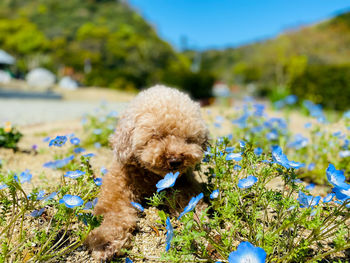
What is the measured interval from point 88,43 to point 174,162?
52689 mm

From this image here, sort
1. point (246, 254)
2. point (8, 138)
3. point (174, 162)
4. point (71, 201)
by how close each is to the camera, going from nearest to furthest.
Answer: point (246, 254) < point (71, 201) < point (174, 162) < point (8, 138)

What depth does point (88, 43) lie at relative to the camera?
4891 centimetres

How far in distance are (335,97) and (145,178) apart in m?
12.6

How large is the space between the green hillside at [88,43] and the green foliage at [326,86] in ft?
27.5

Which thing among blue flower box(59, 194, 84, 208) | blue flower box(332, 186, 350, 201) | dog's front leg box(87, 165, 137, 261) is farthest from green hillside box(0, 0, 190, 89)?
blue flower box(332, 186, 350, 201)

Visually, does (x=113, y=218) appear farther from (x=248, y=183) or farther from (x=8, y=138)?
(x=8, y=138)

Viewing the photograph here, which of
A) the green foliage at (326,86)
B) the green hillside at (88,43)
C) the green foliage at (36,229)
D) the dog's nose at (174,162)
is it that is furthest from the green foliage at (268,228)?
the green hillside at (88,43)

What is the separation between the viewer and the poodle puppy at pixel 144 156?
1.87 metres

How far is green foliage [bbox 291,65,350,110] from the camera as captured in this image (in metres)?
11.8

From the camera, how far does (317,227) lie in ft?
4.56

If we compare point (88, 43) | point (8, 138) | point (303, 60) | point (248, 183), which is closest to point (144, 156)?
point (248, 183)

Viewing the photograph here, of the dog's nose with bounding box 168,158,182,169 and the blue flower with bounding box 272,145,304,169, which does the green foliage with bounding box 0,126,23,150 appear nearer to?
the dog's nose with bounding box 168,158,182,169

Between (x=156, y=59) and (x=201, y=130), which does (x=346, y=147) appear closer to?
(x=201, y=130)

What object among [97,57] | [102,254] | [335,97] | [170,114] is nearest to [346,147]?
[170,114]
